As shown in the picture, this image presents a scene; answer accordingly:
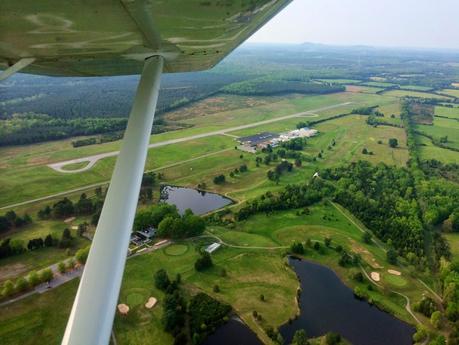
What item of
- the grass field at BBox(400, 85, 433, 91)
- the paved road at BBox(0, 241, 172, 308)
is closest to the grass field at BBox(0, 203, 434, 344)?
the paved road at BBox(0, 241, 172, 308)

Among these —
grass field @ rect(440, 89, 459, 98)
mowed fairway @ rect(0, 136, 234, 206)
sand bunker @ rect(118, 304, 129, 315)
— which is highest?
mowed fairway @ rect(0, 136, 234, 206)

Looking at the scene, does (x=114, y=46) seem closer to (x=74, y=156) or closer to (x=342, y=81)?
(x=74, y=156)

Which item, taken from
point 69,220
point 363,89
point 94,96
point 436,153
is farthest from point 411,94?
point 69,220

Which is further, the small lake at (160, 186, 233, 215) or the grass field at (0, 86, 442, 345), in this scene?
the small lake at (160, 186, 233, 215)

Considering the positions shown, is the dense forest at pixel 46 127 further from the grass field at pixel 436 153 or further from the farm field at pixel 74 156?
the grass field at pixel 436 153

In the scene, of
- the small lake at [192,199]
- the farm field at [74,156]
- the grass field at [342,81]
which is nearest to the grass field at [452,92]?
the grass field at [342,81]

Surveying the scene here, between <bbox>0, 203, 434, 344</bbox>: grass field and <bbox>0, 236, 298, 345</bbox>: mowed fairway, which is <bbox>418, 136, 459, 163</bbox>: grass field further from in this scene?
<bbox>0, 236, 298, 345</bbox>: mowed fairway
